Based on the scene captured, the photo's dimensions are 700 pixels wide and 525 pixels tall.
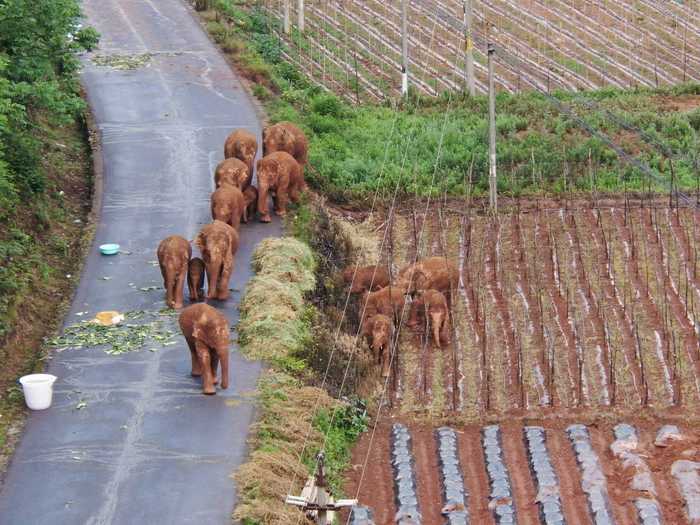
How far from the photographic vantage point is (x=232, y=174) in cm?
2752

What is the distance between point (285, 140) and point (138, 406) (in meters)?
11.5

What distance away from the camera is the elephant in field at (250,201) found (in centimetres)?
2772

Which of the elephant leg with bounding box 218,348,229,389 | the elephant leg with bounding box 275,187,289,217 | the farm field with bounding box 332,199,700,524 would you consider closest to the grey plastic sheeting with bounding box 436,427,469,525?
the farm field with bounding box 332,199,700,524

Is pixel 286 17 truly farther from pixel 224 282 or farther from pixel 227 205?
pixel 224 282

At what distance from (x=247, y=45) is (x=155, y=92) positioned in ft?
19.2

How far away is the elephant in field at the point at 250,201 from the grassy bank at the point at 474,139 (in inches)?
105

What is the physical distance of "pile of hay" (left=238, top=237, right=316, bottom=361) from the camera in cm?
2139

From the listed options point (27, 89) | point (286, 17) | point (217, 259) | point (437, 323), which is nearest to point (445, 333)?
point (437, 323)

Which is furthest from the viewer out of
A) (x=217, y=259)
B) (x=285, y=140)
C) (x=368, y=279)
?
(x=285, y=140)

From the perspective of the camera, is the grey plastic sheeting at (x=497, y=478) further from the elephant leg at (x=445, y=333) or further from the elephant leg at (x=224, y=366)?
the elephant leg at (x=224, y=366)

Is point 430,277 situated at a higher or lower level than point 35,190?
higher

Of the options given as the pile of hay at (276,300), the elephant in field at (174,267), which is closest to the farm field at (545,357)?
the pile of hay at (276,300)

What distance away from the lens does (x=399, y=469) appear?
19312 millimetres

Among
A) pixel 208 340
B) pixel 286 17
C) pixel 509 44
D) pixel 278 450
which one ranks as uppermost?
pixel 208 340
